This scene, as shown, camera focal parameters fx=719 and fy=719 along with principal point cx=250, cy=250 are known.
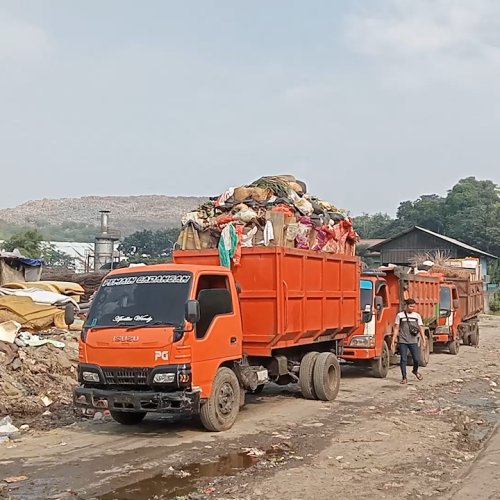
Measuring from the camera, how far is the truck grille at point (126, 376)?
8.94 m

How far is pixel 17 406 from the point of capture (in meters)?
11.9

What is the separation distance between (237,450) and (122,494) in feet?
6.79

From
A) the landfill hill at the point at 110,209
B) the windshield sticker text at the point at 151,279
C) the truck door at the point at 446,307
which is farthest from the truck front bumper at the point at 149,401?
the landfill hill at the point at 110,209

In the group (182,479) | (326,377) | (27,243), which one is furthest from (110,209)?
(182,479)

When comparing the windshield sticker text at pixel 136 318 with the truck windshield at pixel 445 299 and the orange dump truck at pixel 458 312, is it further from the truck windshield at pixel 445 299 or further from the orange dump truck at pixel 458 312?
the truck windshield at pixel 445 299

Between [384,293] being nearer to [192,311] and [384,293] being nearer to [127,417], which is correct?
[127,417]

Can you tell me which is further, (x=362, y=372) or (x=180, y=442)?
(x=362, y=372)

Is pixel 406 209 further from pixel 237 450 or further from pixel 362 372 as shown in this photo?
pixel 237 450

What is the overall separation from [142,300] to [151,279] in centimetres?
32

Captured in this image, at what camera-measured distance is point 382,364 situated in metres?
15.9

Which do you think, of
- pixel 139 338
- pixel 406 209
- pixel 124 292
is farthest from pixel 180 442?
pixel 406 209

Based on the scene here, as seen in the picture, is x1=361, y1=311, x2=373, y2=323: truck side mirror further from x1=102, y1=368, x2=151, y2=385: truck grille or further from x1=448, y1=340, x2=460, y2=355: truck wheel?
x1=448, y1=340, x2=460, y2=355: truck wheel

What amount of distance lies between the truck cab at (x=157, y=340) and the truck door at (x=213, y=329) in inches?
0.5

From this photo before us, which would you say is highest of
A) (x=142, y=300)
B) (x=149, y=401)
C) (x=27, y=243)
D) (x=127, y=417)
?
(x=27, y=243)
